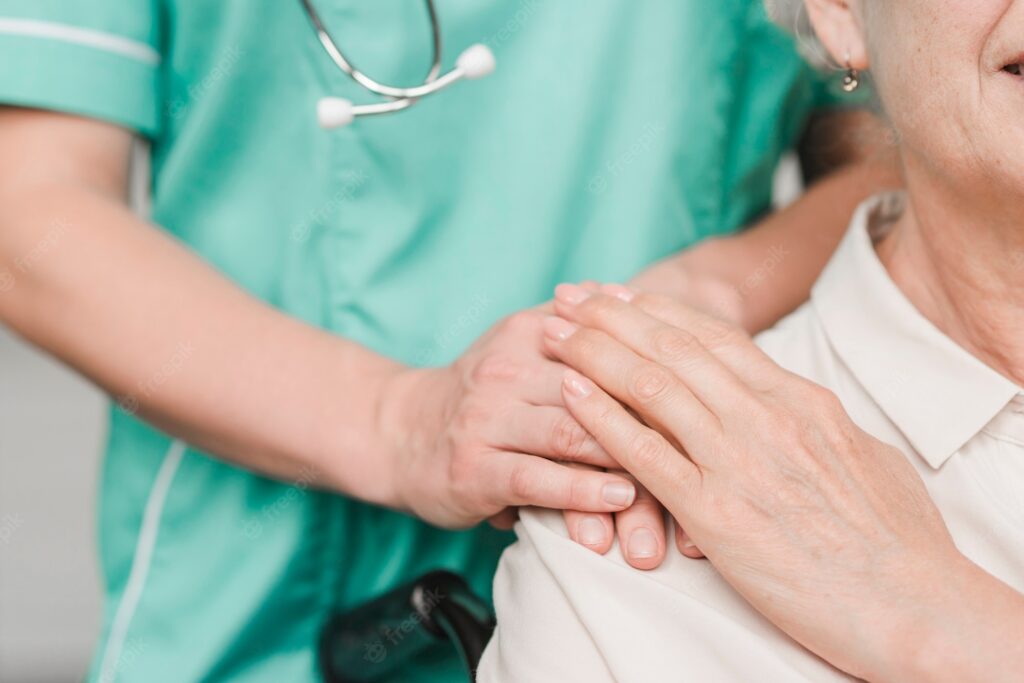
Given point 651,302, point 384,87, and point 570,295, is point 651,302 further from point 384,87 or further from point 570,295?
point 384,87

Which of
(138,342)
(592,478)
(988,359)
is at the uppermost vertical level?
(988,359)

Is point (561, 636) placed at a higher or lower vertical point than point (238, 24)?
lower

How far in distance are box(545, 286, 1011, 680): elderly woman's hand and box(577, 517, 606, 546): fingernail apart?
0.06 metres

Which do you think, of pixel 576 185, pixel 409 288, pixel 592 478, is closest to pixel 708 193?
pixel 576 185

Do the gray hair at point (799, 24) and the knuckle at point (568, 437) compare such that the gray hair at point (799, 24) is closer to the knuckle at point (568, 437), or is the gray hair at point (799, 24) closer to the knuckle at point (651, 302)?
the knuckle at point (651, 302)

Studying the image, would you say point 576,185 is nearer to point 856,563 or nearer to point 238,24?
point 238,24

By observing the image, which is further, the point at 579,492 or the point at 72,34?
the point at 72,34

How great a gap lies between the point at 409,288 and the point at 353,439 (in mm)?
175

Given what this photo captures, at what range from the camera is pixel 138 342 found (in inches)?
35.2

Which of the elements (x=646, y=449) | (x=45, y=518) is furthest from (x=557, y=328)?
(x=45, y=518)

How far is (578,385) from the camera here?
31.3 inches

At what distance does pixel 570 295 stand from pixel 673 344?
0.11 m

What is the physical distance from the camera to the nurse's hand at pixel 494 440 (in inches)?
31.3

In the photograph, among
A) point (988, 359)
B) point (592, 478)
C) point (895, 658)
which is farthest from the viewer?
point (988, 359)
